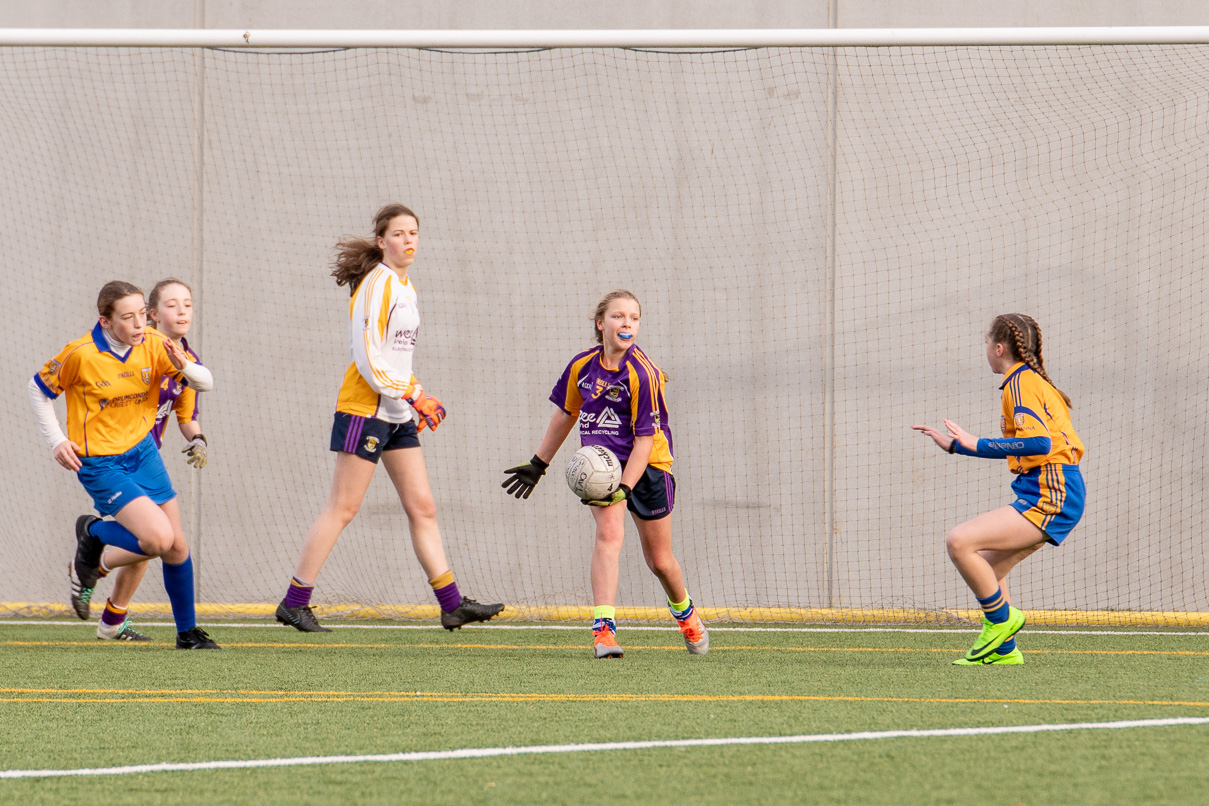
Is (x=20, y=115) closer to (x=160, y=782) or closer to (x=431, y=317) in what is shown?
(x=431, y=317)

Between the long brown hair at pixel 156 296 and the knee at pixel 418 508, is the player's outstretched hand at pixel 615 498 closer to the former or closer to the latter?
the knee at pixel 418 508

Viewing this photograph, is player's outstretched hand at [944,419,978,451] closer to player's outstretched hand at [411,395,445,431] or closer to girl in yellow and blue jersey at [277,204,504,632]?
girl in yellow and blue jersey at [277,204,504,632]

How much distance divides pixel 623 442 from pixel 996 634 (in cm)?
169

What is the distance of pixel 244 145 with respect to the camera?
774cm

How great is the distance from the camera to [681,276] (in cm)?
759

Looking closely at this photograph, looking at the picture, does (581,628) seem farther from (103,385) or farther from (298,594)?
(103,385)

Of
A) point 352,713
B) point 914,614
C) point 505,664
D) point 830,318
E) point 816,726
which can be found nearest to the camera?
point 816,726

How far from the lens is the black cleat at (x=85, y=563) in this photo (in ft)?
18.8

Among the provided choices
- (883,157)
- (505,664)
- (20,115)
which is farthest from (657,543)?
(20,115)

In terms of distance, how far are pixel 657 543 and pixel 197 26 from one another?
4892mm

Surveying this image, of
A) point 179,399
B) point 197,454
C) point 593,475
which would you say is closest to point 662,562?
point 593,475

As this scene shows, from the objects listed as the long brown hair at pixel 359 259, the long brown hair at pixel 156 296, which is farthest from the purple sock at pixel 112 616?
the long brown hair at pixel 359 259

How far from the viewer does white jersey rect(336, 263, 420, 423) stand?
17.3ft

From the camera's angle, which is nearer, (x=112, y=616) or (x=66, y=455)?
(x=66, y=455)
